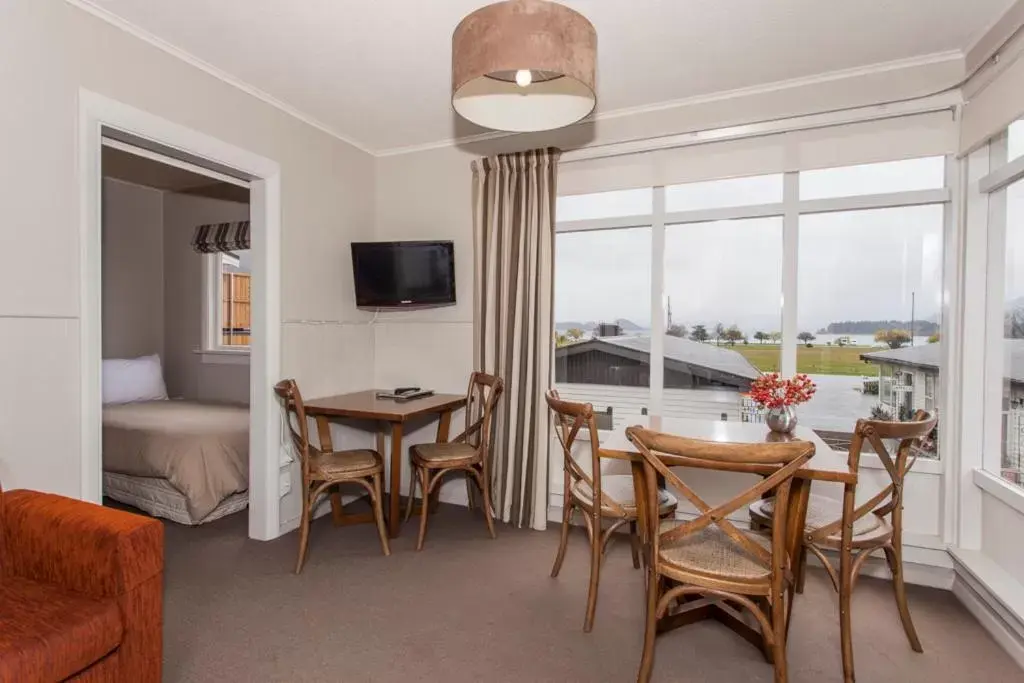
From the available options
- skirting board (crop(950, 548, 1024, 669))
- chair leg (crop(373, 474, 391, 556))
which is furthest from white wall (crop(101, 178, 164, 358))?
skirting board (crop(950, 548, 1024, 669))

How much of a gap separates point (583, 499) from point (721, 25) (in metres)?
2.15

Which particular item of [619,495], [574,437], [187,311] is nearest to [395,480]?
[574,437]

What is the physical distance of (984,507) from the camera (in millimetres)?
2586

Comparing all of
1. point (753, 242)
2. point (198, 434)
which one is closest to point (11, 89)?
point (198, 434)

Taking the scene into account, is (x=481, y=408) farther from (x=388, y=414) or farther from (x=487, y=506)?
(x=388, y=414)

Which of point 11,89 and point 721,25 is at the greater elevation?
point 721,25

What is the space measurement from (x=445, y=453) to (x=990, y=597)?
2571mm

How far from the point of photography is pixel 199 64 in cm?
275

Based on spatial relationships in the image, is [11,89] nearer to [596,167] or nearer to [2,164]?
[2,164]

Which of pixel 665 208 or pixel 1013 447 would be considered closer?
pixel 1013 447

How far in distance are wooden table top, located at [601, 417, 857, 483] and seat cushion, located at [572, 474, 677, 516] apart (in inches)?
9.7

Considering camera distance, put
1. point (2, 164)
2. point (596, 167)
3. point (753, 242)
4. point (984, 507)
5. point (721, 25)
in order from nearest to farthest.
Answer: point (2, 164)
point (721, 25)
point (984, 507)
point (753, 242)
point (596, 167)

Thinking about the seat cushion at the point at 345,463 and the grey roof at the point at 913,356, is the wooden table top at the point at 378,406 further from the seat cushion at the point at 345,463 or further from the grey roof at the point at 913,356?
the grey roof at the point at 913,356

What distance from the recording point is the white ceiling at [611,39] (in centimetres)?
228
